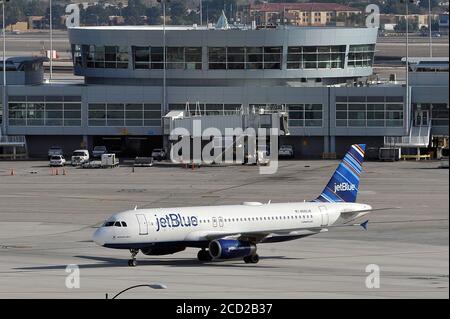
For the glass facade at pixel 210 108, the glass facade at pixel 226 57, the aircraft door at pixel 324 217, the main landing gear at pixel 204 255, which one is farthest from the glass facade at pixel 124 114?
the main landing gear at pixel 204 255

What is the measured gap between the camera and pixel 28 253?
8319 centimetres

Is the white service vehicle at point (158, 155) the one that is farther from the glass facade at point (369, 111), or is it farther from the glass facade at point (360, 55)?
the glass facade at point (360, 55)

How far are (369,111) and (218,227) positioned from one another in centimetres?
8488

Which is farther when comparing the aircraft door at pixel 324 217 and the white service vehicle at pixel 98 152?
the white service vehicle at pixel 98 152

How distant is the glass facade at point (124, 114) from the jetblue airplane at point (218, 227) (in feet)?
263

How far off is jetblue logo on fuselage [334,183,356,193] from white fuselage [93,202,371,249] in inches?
86.1

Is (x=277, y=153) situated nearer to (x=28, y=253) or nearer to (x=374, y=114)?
(x=374, y=114)

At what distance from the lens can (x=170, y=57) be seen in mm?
162500

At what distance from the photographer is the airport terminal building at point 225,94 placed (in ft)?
523

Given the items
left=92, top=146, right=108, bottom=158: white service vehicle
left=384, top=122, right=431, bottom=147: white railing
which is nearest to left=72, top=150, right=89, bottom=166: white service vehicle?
left=92, top=146, right=108, bottom=158: white service vehicle

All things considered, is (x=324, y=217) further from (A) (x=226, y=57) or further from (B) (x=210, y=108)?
(A) (x=226, y=57)

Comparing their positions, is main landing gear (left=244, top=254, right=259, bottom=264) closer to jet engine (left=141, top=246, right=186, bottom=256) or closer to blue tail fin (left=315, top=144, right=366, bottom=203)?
jet engine (left=141, top=246, right=186, bottom=256)

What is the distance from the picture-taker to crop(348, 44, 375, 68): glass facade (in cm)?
16638
